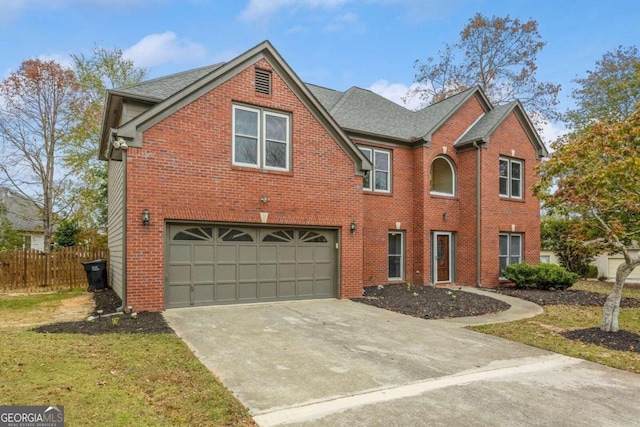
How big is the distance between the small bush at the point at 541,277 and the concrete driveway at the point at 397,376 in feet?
26.2

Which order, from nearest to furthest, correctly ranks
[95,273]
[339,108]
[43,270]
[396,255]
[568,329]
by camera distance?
[568,329] → [95,273] → [43,270] → [396,255] → [339,108]

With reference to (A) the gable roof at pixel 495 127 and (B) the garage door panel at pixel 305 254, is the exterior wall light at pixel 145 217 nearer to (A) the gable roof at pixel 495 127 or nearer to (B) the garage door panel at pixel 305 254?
(B) the garage door panel at pixel 305 254

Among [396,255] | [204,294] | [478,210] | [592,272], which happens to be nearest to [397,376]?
[204,294]

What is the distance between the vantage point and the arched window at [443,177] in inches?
626

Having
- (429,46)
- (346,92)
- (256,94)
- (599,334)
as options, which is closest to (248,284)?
(256,94)

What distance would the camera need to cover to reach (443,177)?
645 inches

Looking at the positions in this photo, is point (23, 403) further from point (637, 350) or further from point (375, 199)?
point (375, 199)

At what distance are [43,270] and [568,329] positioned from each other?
15900mm

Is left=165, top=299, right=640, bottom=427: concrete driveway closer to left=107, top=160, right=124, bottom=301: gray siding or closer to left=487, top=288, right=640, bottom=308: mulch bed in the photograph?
left=107, top=160, right=124, bottom=301: gray siding

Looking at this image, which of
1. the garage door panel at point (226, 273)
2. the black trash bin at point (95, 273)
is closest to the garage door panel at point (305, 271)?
the garage door panel at point (226, 273)

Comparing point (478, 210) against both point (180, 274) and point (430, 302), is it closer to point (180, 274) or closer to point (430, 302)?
point (430, 302)

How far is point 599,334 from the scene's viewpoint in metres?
7.64

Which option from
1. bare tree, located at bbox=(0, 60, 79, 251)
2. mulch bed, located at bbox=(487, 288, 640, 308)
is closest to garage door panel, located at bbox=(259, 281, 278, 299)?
mulch bed, located at bbox=(487, 288, 640, 308)

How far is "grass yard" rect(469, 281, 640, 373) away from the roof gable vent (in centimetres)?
782
